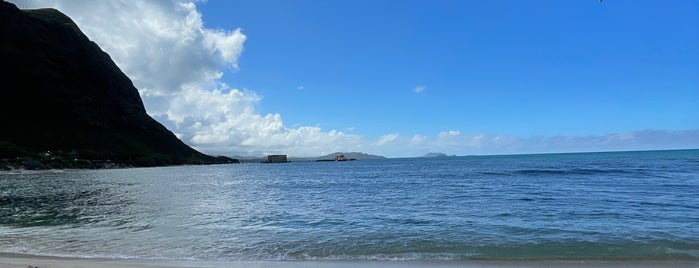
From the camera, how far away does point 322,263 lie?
14.0 metres

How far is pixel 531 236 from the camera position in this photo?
17984mm

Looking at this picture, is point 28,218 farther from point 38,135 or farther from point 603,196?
point 38,135

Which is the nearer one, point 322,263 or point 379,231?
point 322,263

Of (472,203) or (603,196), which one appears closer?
(472,203)

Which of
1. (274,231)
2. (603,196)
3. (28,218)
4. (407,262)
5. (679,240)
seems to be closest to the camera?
(407,262)

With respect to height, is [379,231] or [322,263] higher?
[379,231]

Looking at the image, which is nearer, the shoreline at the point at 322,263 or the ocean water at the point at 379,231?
the shoreline at the point at 322,263

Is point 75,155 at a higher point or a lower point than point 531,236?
higher

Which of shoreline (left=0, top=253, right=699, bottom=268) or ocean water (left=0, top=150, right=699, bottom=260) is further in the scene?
ocean water (left=0, top=150, right=699, bottom=260)

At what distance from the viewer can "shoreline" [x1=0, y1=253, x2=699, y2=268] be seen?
42.7 ft

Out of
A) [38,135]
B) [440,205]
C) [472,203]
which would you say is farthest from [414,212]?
[38,135]

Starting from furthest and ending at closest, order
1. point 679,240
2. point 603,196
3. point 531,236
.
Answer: point 603,196 < point 531,236 < point 679,240

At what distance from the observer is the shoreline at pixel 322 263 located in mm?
13000

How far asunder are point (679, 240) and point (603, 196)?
19136 millimetres
